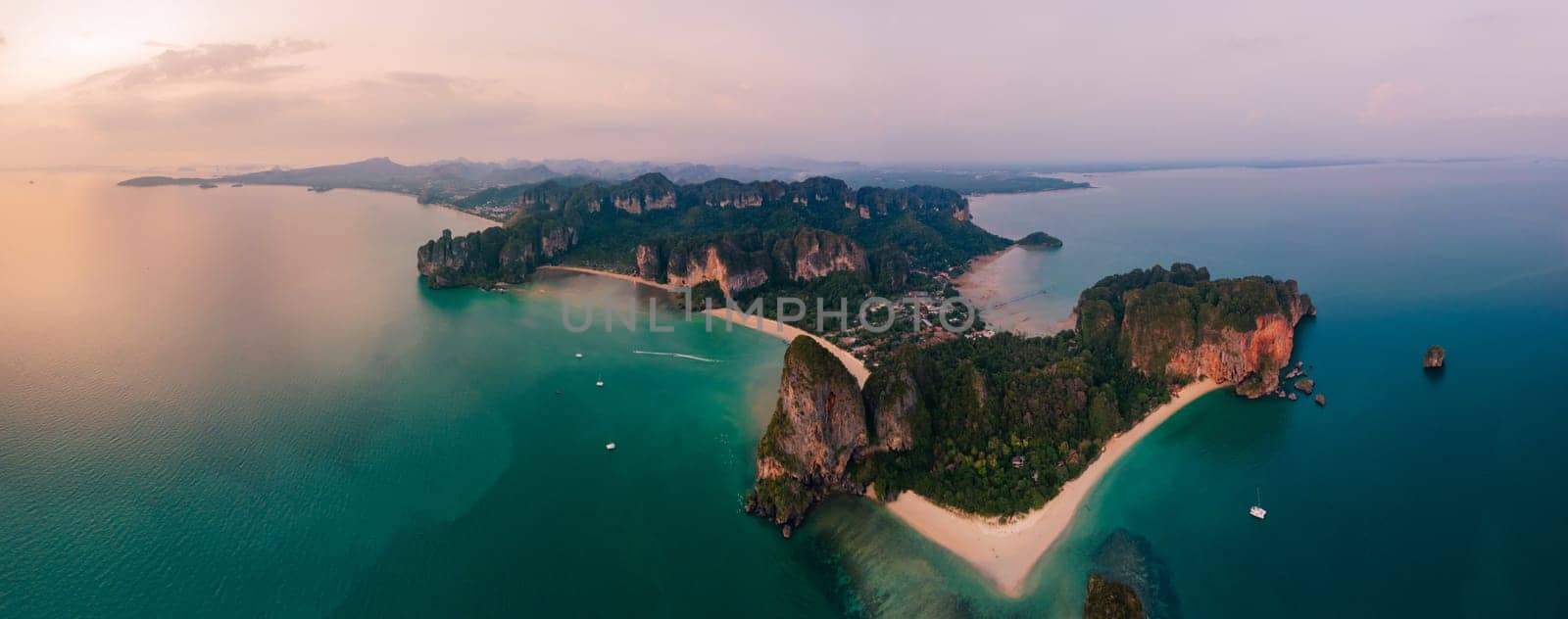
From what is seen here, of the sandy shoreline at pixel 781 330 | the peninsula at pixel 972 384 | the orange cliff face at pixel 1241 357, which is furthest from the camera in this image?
the sandy shoreline at pixel 781 330

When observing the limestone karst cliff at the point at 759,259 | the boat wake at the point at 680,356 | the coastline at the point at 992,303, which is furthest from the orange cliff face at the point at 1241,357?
the limestone karst cliff at the point at 759,259

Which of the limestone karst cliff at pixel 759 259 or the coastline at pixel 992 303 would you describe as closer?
the coastline at pixel 992 303

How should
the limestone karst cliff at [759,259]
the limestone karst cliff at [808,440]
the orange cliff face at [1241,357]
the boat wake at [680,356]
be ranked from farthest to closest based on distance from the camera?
the limestone karst cliff at [759,259], the boat wake at [680,356], the orange cliff face at [1241,357], the limestone karst cliff at [808,440]

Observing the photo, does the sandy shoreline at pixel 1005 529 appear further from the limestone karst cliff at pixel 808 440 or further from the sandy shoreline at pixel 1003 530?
the limestone karst cliff at pixel 808 440

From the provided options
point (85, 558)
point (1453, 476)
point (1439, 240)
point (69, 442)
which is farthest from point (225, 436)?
point (1439, 240)

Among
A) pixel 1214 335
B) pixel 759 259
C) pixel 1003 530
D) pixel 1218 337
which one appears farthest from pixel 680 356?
pixel 1218 337

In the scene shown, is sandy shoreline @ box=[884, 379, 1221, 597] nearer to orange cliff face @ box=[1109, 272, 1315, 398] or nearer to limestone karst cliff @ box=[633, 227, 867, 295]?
orange cliff face @ box=[1109, 272, 1315, 398]
